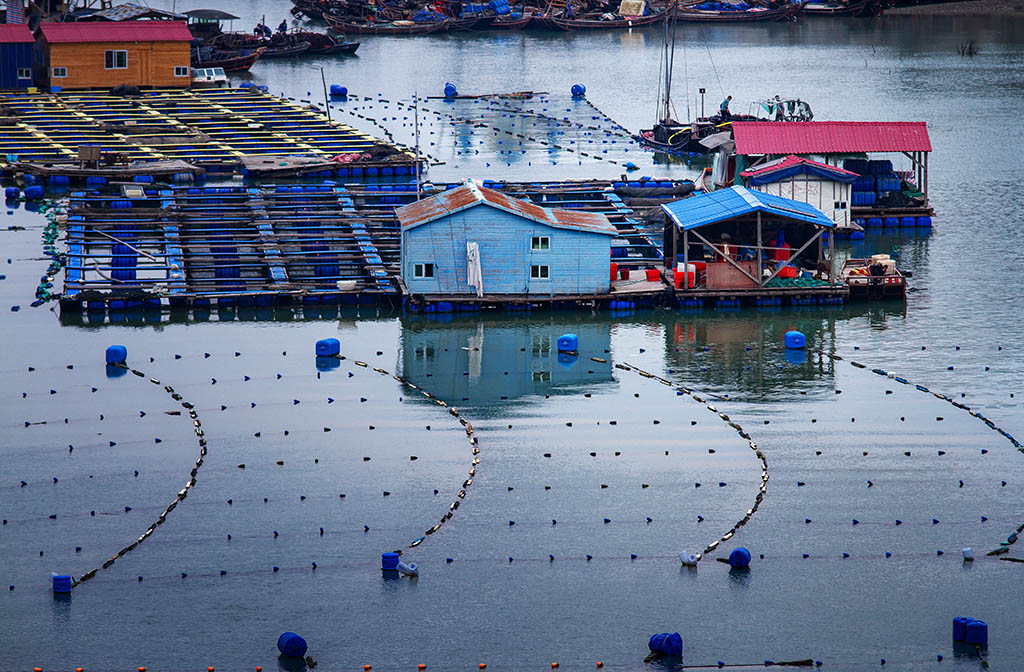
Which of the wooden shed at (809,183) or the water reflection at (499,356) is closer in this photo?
the water reflection at (499,356)

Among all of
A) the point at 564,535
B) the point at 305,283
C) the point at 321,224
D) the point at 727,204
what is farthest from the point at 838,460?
the point at 321,224

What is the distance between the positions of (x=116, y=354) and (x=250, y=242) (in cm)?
1174

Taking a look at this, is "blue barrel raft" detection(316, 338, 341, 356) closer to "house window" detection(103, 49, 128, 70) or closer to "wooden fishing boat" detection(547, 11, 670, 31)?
"house window" detection(103, 49, 128, 70)

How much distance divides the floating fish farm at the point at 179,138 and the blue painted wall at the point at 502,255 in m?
21.7

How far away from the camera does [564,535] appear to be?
1288 inches

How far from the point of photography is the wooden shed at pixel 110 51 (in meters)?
88.6

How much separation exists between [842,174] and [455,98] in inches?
1756

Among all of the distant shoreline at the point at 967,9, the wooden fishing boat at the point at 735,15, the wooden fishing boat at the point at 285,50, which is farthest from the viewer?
the distant shoreline at the point at 967,9

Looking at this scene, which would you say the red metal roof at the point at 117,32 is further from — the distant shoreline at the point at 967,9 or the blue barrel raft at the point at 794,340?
the distant shoreline at the point at 967,9

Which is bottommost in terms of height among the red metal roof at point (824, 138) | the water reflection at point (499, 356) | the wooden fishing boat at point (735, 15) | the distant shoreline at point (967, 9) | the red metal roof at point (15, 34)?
the water reflection at point (499, 356)

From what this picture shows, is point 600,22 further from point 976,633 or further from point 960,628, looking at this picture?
point 976,633

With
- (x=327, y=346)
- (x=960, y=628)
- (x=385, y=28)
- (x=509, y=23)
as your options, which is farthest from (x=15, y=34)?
(x=960, y=628)

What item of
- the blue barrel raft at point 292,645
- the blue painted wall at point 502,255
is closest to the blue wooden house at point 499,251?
the blue painted wall at point 502,255

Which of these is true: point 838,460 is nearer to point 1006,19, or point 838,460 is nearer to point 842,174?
point 842,174
